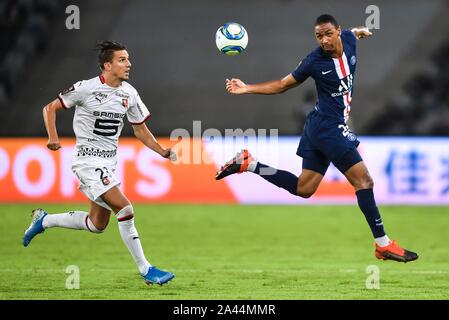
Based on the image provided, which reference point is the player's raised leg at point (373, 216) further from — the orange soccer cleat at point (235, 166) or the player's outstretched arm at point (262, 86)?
the orange soccer cleat at point (235, 166)

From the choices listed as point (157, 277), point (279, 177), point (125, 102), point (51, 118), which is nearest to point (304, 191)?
point (279, 177)

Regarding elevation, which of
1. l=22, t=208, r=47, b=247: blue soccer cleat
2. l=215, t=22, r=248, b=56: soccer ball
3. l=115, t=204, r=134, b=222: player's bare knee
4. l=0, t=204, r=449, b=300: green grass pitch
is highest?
l=215, t=22, r=248, b=56: soccer ball

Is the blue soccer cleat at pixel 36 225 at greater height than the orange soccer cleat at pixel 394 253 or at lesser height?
greater

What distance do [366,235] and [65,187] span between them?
16.8 feet

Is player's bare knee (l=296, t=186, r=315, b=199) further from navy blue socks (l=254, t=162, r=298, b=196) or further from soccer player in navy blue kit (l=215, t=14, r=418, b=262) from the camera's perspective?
soccer player in navy blue kit (l=215, t=14, r=418, b=262)

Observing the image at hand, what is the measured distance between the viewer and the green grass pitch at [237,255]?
820cm

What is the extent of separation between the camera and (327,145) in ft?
28.0

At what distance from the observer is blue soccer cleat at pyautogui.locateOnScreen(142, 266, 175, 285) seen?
8.12 metres

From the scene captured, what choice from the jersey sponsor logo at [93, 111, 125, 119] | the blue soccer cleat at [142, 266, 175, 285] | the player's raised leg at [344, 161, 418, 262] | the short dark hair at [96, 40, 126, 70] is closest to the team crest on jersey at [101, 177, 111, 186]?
the jersey sponsor logo at [93, 111, 125, 119]

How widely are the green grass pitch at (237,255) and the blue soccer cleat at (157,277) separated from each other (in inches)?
3.6

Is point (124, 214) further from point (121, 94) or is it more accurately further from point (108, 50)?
point (108, 50)

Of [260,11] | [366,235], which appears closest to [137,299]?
[366,235]

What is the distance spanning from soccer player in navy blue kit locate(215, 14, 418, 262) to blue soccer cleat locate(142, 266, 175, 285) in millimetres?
1662

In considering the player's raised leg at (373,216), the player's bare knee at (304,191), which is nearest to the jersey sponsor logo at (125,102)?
the player's bare knee at (304,191)
